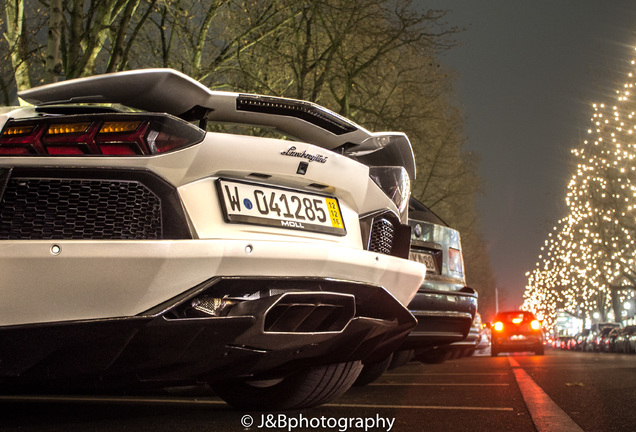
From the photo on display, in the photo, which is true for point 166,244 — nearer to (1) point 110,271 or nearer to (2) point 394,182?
(1) point 110,271

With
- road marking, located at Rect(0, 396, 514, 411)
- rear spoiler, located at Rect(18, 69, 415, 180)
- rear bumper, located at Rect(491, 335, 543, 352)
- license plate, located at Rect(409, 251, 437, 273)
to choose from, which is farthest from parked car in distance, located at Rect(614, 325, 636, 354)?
rear spoiler, located at Rect(18, 69, 415, 180)

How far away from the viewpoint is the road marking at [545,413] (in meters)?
4.14

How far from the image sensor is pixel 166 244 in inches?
128

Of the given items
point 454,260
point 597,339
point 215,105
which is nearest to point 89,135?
point 215,105

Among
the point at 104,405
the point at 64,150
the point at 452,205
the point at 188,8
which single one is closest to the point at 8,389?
the point at 64,150

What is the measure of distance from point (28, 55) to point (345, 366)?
35.1 feet

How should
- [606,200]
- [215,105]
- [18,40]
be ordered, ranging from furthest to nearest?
[606,200] → [18,40] → [215,105]

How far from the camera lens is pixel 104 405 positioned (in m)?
5.36

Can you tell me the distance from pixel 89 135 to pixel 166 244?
1.75ft

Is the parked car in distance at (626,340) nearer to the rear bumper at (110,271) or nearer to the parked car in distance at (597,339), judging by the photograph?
the parked car in distance at (597,339)

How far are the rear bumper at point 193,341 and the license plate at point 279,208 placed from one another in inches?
11.4

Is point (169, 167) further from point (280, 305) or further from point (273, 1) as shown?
point (273, 1)

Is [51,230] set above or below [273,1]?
below

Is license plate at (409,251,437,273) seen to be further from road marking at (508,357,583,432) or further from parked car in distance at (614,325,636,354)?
parked car in distance at (614,325,636,354)
